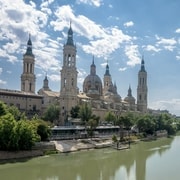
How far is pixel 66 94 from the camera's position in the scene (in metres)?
66.0

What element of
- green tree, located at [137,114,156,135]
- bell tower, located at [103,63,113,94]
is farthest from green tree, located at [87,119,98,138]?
bell tower, located at [103,63,113,94]

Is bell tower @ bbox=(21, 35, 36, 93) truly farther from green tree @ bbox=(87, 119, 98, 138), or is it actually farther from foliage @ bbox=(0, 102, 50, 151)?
foliage @ bbox=(0, 102, 50, 151)

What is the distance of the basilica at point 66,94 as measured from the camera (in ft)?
214

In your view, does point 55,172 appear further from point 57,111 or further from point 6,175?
point 57,111

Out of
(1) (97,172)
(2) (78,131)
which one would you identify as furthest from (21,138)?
(2) (78,131)

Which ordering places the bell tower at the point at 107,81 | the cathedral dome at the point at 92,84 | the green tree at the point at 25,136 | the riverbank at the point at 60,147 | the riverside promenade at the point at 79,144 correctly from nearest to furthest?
the riverbank at the point at 60,147, the green tree at the point at 25,136, the riverside promenade at the point at 79,144, the cathedral dome at the point at 92,84, the bell tower at the point at 107,81

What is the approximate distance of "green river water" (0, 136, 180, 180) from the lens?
25438 mm

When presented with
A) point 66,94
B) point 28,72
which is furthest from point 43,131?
point 28,72

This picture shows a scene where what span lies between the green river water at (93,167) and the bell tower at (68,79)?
2873 cm

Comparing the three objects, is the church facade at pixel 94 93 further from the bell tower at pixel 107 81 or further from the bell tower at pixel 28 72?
the bell tower at pixel 28 72

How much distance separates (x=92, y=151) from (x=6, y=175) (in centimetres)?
1695

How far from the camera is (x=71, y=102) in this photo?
66.9 meters

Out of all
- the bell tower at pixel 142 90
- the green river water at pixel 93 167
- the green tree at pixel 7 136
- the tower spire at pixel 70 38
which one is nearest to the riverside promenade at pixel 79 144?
the green river water at pixel 93 167

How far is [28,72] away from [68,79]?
13.8 metres
